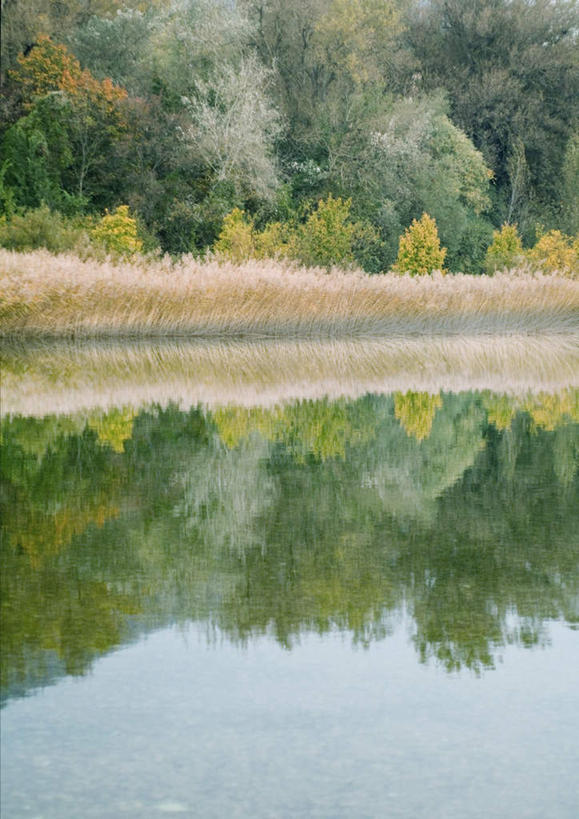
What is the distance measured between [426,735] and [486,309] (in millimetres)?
20757

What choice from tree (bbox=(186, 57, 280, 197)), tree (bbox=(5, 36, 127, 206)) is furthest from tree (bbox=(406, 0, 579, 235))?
tree (bbox=(5, 36, 127, 206))

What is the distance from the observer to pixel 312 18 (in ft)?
119

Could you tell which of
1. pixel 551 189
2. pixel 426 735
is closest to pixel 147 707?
pixel 426 735

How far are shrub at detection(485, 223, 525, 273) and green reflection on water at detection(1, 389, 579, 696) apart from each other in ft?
76.2

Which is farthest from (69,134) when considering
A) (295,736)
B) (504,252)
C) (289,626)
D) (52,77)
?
(295,736)

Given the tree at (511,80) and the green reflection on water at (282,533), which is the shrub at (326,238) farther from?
the green reflection on water at (282,533)

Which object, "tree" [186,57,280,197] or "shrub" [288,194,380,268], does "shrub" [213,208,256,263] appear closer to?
"shrub" [288,194,380,268]

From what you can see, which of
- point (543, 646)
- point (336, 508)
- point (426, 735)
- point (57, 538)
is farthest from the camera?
point (336, 508)

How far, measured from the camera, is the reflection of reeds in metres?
11.4

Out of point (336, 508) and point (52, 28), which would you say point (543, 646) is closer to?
point (336, 508)

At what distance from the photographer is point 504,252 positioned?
32906 millimetres

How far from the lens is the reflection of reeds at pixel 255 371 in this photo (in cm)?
1136

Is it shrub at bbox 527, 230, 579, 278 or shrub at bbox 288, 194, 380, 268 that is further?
shrub at bbox 527, 230, 579, 278

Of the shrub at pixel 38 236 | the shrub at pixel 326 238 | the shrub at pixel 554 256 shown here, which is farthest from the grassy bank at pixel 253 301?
the shrub at pixel 326 238
